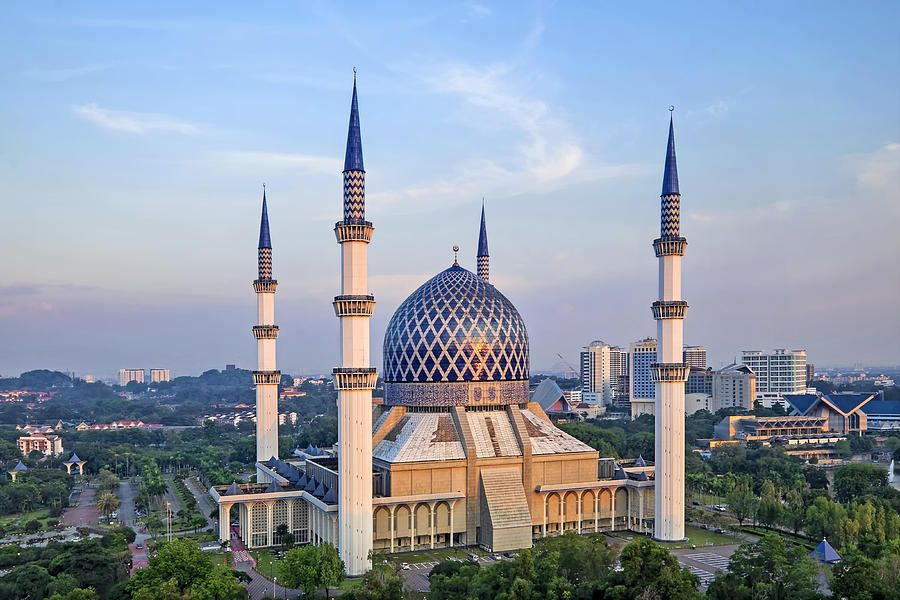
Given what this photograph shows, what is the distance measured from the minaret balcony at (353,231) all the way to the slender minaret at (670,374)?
50.1ft

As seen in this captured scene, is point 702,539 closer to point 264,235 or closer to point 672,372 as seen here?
point 672,372

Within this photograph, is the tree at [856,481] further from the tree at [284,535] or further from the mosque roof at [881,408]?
the mosque roof at [881,408]

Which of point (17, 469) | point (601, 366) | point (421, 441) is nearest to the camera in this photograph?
point (421, 441)

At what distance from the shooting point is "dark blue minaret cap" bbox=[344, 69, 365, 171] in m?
36.0

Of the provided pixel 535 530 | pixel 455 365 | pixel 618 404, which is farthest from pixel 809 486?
pixel 618 404

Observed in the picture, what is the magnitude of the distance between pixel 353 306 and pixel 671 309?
1623 centimetres

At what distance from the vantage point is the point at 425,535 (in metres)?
39.3

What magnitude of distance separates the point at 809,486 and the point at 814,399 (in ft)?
140

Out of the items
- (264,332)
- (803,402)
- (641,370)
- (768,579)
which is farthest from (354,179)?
(641,370)

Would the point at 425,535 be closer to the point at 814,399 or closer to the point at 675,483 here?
the point at 675,483

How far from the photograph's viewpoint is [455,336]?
142 ft

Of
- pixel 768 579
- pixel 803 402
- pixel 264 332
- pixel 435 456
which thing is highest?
pixel 264 332

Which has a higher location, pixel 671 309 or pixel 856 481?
pixel 671 309

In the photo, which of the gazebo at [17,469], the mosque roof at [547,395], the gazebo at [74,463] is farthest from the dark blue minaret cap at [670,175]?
the mosque roof at [547,395]
